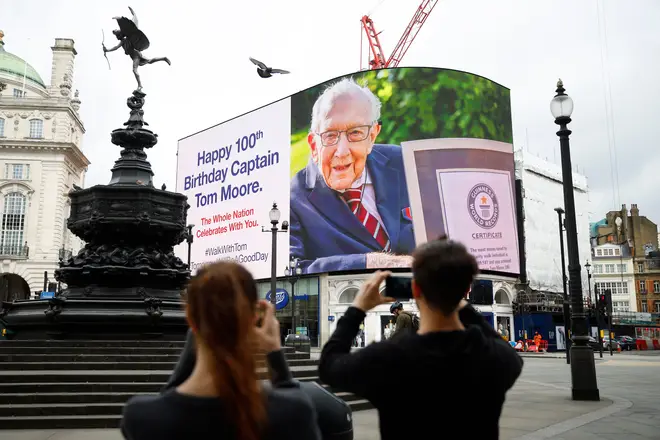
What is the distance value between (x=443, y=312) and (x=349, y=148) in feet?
151

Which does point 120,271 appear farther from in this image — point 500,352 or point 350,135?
point 350,135

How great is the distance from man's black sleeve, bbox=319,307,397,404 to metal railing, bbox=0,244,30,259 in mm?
59704

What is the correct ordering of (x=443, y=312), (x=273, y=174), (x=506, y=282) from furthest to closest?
(x=273, y=174) → (x=506, y=282) → (x=443, y=312)

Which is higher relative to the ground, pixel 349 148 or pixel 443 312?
pixel 349 148

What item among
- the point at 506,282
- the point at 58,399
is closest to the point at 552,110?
the point at 58,399

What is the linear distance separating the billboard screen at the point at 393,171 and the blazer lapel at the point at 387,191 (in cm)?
8

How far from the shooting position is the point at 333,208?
159 ft

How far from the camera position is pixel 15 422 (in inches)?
303

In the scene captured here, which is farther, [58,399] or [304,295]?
[304,295]

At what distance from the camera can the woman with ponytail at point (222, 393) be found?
1852mm

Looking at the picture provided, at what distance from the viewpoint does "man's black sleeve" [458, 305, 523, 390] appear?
2.38m

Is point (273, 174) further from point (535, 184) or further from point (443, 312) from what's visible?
point (443, 312)

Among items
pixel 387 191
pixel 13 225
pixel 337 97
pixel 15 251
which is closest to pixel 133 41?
pixel 387 191

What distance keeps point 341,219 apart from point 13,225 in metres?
31.5
